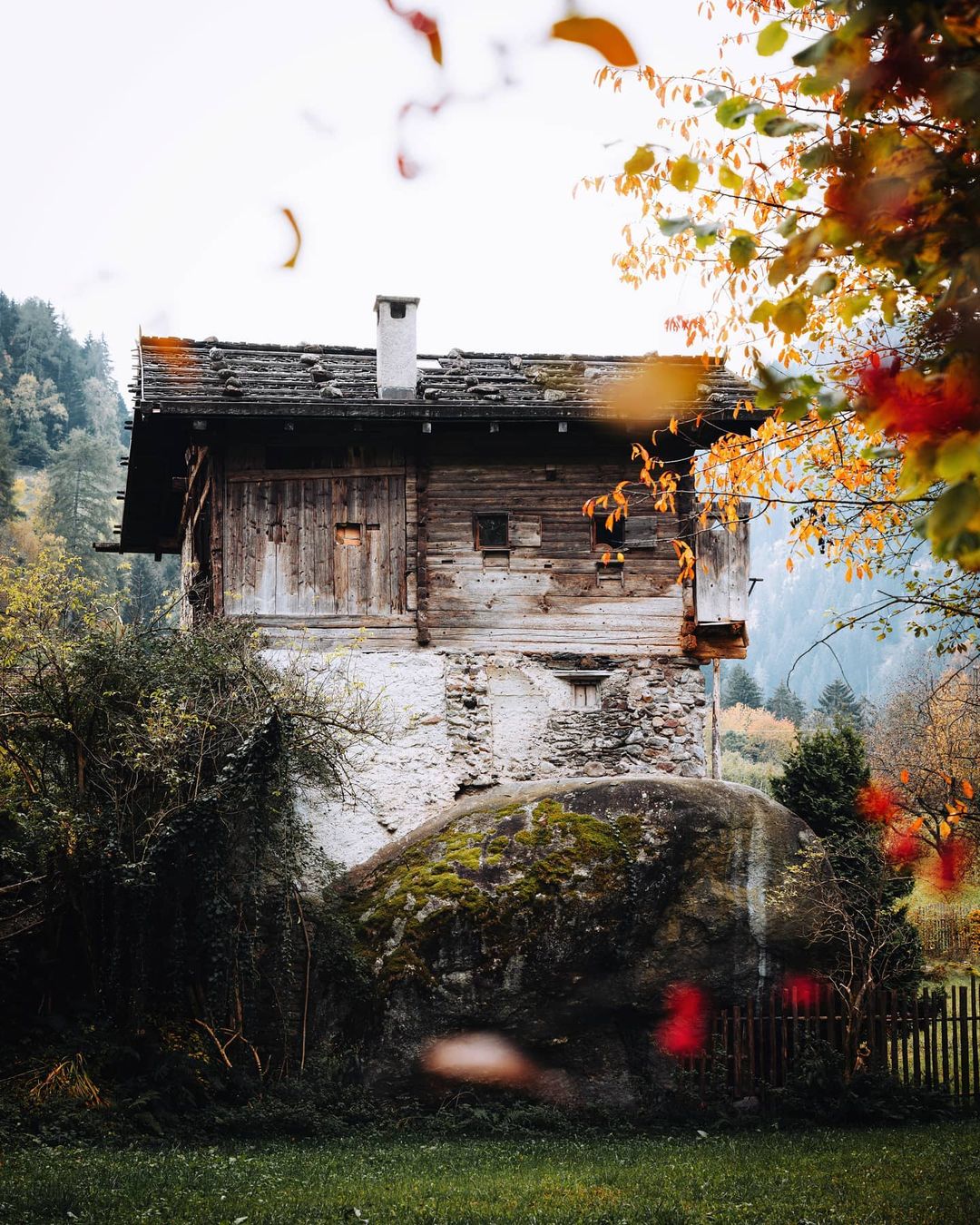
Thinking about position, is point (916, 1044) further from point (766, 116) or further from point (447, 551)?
point (766, 116)

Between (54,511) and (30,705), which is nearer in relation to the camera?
(30,705)

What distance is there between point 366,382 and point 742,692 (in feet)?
203

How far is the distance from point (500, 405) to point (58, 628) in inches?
273

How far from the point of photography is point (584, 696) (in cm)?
1639

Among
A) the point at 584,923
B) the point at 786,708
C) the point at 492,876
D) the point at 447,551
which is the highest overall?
the point at 447,551

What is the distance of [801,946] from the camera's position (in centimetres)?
1295

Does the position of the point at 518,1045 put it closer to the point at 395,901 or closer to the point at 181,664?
the point at 395,901

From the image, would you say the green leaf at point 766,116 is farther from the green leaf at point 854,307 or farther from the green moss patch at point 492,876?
the green moss patch at point 492,876

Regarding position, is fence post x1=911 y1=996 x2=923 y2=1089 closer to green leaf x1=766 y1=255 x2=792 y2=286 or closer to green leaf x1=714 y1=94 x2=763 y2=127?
green leaf x1=766 y1=255 x2=792 y2=286

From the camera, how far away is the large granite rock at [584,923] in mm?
12250

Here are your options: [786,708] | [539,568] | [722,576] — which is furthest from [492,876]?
[786,708]

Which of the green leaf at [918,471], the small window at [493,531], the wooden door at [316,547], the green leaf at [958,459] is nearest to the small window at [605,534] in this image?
the small window at [493,531]

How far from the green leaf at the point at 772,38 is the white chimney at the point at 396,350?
42.2 ft

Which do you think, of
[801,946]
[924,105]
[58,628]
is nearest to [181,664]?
[58,628]
